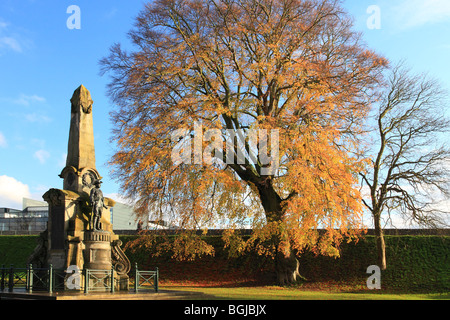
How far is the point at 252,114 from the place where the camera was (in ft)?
78.1

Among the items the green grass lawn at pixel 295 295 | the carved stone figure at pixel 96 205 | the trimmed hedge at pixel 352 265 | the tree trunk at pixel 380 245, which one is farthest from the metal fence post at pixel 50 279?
the tree trunk at pixel 380 245

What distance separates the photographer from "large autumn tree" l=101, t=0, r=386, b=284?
65.5 feet

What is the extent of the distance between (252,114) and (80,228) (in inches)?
433

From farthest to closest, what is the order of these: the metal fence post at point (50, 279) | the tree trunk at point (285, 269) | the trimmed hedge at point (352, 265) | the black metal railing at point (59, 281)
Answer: the trimmed hedge at point (352, 265) → the tree trunk at point (285, 269) → the black metal railing at point (59, 281) → the metal fence post at point (50, 279)

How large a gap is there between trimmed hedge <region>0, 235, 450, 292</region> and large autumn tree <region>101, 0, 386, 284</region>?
11.5 ft

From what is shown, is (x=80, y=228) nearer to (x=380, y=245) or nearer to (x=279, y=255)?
(x=279, y=255)

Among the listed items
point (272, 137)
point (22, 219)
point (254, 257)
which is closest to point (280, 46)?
point (272, 137)

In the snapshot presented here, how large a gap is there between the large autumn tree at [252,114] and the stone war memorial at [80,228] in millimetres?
3799

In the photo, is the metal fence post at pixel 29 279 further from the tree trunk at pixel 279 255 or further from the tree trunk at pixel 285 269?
the tree trunk at pixel 285 269

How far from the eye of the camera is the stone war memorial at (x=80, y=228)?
16250 mm

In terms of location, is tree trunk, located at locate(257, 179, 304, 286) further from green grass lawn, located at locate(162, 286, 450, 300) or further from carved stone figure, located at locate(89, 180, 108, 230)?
carved stone figure, located at locate(89, 180, 108, 230)

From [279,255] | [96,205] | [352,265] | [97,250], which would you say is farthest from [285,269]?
[96,205]

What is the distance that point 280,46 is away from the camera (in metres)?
22.7
